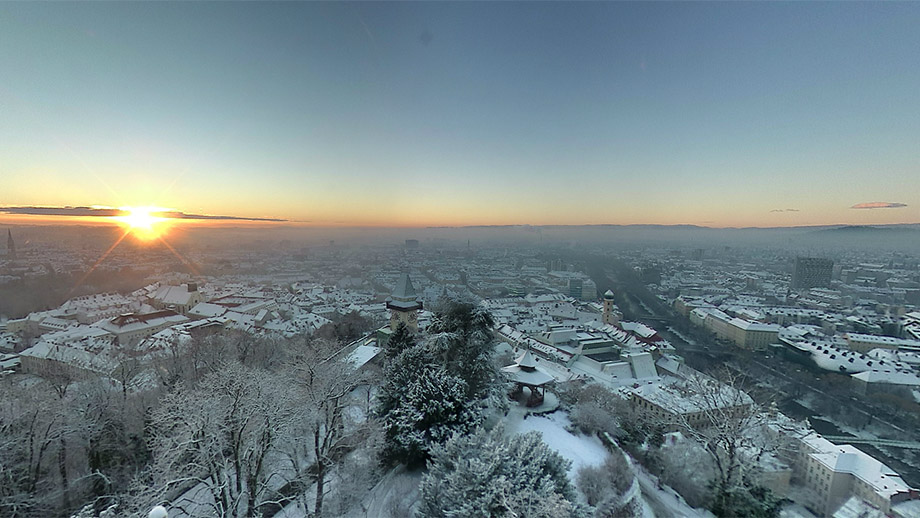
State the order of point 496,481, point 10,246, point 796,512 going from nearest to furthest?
1. point 496,481
2. point 796,512
3. point 10,246

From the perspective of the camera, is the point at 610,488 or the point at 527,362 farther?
the point at 527,362

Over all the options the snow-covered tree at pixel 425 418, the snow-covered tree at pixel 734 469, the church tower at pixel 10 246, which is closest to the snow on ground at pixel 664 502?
the snow-covered tree at pixel 734 469

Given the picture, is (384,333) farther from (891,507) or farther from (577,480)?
(891,507)

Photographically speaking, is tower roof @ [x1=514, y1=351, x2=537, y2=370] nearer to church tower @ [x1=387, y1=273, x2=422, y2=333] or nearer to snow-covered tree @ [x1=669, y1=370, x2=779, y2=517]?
snow-covered tree @ [x1=669, y1=370, x2=779, y2=517]

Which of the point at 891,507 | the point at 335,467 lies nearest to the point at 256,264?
the point at 335,467

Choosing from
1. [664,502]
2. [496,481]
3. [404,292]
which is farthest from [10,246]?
[664,502]

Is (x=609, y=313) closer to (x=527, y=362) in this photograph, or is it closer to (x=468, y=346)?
(x=527, y=362)
